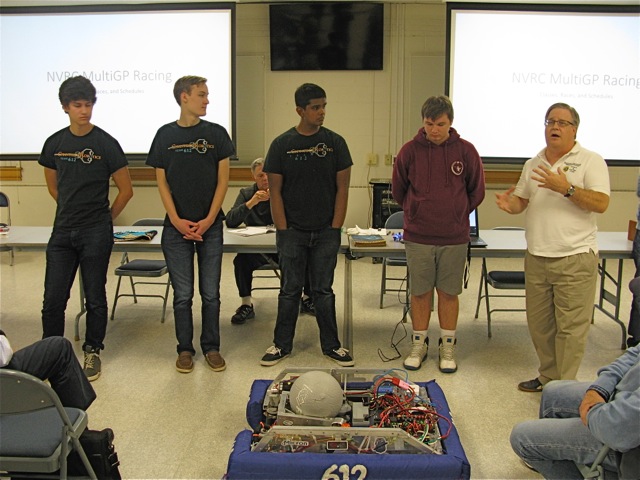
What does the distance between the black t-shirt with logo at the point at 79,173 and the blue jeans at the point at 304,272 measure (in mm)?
1012

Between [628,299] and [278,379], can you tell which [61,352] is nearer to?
[278,379]

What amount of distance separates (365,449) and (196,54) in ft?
15.7

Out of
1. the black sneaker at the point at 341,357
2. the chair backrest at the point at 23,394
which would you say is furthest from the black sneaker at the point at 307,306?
the chair backrest at the point at 23,394

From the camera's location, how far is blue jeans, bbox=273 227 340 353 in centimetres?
352

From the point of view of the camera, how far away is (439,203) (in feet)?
11.0

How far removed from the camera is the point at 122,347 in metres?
3.97

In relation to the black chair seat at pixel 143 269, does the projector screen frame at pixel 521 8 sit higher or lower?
higher

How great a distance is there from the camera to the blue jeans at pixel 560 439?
1914mm

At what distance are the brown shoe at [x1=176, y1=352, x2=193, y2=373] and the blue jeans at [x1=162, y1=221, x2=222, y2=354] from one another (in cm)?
4

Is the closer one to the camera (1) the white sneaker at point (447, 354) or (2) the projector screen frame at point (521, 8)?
(1) the white sneaker at point (447, 354)

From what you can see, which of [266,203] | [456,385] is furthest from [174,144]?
[456,385]

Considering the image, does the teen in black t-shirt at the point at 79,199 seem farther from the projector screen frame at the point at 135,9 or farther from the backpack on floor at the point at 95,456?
the projector screen frame at the point at 135,9

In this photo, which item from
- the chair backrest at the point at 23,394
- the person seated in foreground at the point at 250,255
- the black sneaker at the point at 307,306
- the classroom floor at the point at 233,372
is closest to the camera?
the chair backrest at the point at 23,394

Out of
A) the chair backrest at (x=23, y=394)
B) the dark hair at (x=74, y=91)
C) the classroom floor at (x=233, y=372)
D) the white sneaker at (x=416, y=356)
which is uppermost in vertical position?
the dark hair at (x=74, y=91)
